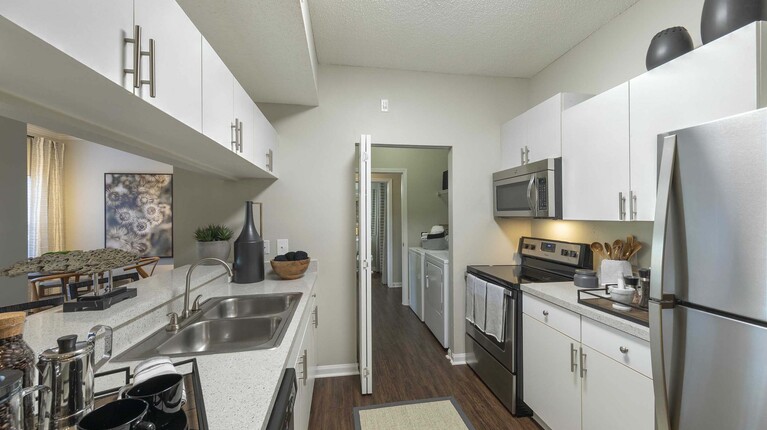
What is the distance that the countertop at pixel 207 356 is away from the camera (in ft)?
2.46

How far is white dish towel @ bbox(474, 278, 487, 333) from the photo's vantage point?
2.44 metres

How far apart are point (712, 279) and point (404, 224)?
3.83 m

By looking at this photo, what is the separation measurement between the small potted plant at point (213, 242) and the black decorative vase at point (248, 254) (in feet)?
0.98

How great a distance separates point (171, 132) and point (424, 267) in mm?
3031

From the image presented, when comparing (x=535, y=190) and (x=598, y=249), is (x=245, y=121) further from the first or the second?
(x=598, y=249)

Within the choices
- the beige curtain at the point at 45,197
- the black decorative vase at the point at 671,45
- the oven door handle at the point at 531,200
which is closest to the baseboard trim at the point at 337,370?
the oven door handle at the point at 531,200

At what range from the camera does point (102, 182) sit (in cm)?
112

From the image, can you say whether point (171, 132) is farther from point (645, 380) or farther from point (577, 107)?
point (577, 107)

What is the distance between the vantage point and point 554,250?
2.45 metres

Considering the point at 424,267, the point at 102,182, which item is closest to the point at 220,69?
the point at 102,182

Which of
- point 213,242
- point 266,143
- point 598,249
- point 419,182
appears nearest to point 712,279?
point 598,249

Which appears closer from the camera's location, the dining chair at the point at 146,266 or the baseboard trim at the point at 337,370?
the dining chair at the point at 146,266

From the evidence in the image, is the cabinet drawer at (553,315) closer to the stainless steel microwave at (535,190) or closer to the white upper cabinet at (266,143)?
the stainless steel microwave at (535,190)

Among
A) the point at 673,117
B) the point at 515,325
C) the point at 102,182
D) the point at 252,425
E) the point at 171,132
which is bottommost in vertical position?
the point at 515,325
